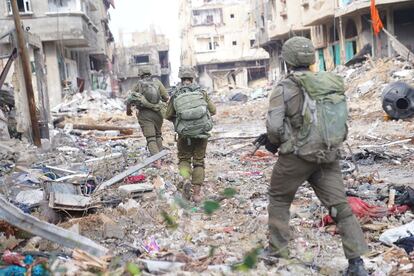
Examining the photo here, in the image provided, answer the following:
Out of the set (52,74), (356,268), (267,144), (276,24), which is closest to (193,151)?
(267,144)

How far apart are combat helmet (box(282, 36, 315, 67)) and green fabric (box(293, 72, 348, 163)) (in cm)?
14

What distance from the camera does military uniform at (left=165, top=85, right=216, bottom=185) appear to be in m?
5.99

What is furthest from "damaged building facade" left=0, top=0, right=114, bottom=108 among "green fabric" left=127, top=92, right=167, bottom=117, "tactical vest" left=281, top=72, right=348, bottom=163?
"tactical vest" left=281, top=72, right=348, bottom=163

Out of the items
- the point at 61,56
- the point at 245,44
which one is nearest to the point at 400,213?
the point at 61,56

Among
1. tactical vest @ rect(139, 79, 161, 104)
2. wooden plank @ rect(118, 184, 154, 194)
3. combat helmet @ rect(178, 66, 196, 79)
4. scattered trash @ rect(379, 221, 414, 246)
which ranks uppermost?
combat helmet @ rect(178, 66, 196, 79)

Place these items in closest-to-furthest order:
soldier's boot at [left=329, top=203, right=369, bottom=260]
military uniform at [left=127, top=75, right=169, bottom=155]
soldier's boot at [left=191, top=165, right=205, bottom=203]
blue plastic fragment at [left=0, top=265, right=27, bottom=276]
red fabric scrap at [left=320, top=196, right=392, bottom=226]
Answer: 1. blue plastic fragment at [left=0, top=265, right=27, bottom=276]
2. soldier's boot at [left=329, top=203, right=369, bottom=260]
3. red fabric scrap at [left=320, top=196, right=392, bottom=226]
4. soldier's boot at [left=191, top=165, right=205, bottom=203]
5. military uniform at [left=127, top=75, right=169, bottom=155]

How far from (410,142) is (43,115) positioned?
25.9ft

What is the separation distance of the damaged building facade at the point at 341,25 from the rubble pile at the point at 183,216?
13.9 metres

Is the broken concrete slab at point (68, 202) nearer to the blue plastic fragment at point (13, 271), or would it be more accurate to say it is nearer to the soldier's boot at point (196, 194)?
the soldier's boot at point (196, 194)

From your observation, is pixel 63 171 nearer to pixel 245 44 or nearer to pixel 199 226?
pixel 199 226

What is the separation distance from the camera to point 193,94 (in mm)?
5754

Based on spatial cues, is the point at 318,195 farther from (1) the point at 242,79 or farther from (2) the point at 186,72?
(1) the point at 242,79

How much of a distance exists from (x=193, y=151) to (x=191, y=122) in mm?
547

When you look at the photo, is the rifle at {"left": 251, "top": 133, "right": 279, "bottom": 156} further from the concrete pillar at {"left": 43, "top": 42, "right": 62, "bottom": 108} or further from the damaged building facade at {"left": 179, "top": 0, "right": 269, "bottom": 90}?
the damaged building facade at {"left": 179, "top": 0, "right": 269, "bottom": 90}
